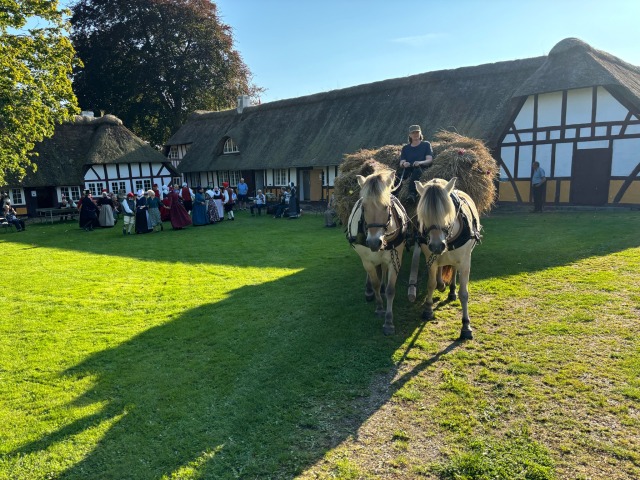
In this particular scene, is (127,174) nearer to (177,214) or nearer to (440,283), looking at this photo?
(177,214)

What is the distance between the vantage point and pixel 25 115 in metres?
15.7

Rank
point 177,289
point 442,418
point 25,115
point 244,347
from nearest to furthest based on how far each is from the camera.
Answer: point 442,418
point 244,347
point 177,289
point 25,115

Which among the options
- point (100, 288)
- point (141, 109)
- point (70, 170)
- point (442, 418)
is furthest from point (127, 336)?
point (141, 109)

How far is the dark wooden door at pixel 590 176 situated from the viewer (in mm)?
15797

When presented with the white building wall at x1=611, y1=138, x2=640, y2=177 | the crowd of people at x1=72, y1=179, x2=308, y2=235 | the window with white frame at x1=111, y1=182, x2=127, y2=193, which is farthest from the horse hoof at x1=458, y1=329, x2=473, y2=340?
the window with white frame at x1=111, y1=182, x2=127, y2=193

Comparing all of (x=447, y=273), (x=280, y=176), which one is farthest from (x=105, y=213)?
(x=447, y=273)

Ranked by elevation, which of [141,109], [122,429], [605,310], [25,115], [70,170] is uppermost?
[141,109]

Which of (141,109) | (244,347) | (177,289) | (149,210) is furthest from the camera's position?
(141,109)

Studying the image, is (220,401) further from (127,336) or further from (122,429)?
(127,336)

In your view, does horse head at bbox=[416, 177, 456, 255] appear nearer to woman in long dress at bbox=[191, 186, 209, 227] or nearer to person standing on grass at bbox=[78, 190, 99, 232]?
woman in long dress at bbox=[191, 186, 209, 227]

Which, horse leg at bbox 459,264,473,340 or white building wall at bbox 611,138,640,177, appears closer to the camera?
horse leg at bbox 459,264,473,340

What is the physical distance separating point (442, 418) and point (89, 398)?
3786mm

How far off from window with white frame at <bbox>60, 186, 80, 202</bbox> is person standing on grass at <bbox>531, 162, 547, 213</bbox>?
86.8 feet

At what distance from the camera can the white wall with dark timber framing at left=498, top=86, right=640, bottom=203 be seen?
50.4ft
